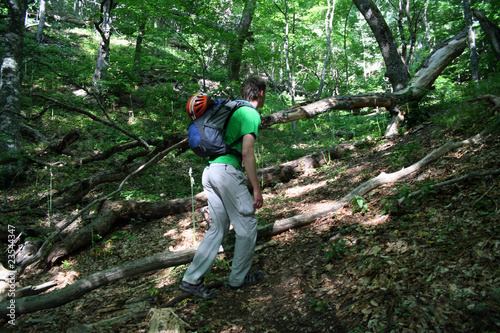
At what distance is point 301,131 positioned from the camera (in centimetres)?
1317

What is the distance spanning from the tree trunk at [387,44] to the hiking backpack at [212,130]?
701cm

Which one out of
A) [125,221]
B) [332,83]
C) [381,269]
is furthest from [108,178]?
[332,83]

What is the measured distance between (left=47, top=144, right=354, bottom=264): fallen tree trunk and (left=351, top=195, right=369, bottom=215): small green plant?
2.32 meters

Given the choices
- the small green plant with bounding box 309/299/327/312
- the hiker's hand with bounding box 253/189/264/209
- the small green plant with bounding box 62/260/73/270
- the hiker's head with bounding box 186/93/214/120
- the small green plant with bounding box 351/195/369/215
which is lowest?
the small green plant with bounding box 62/260/73/270

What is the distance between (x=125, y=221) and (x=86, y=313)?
274 centimetres

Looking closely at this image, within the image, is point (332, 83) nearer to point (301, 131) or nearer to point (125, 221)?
point (301, 131)

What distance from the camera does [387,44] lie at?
26.6 ft

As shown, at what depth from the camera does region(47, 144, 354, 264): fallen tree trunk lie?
4.62 m

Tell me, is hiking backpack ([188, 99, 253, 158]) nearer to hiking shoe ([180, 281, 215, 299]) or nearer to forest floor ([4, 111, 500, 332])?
hiking shoe ([180, 281, 215, 299])

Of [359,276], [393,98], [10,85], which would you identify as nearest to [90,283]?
[359,276]

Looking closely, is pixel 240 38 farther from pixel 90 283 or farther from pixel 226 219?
pixel 90 283

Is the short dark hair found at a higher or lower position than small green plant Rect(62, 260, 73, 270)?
higher

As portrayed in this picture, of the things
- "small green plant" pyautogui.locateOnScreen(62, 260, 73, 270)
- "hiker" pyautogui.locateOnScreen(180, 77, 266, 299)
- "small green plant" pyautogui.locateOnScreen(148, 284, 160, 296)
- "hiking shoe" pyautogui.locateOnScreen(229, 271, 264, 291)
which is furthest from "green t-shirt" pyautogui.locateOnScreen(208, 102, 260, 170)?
"small green plant" pyautogui.locateOnScreen(62, 260, 73, 270)

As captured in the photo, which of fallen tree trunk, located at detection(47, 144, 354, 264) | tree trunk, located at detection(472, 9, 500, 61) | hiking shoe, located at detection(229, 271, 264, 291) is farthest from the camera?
tree trunk, located at detection(472, 9, 500, 61)
